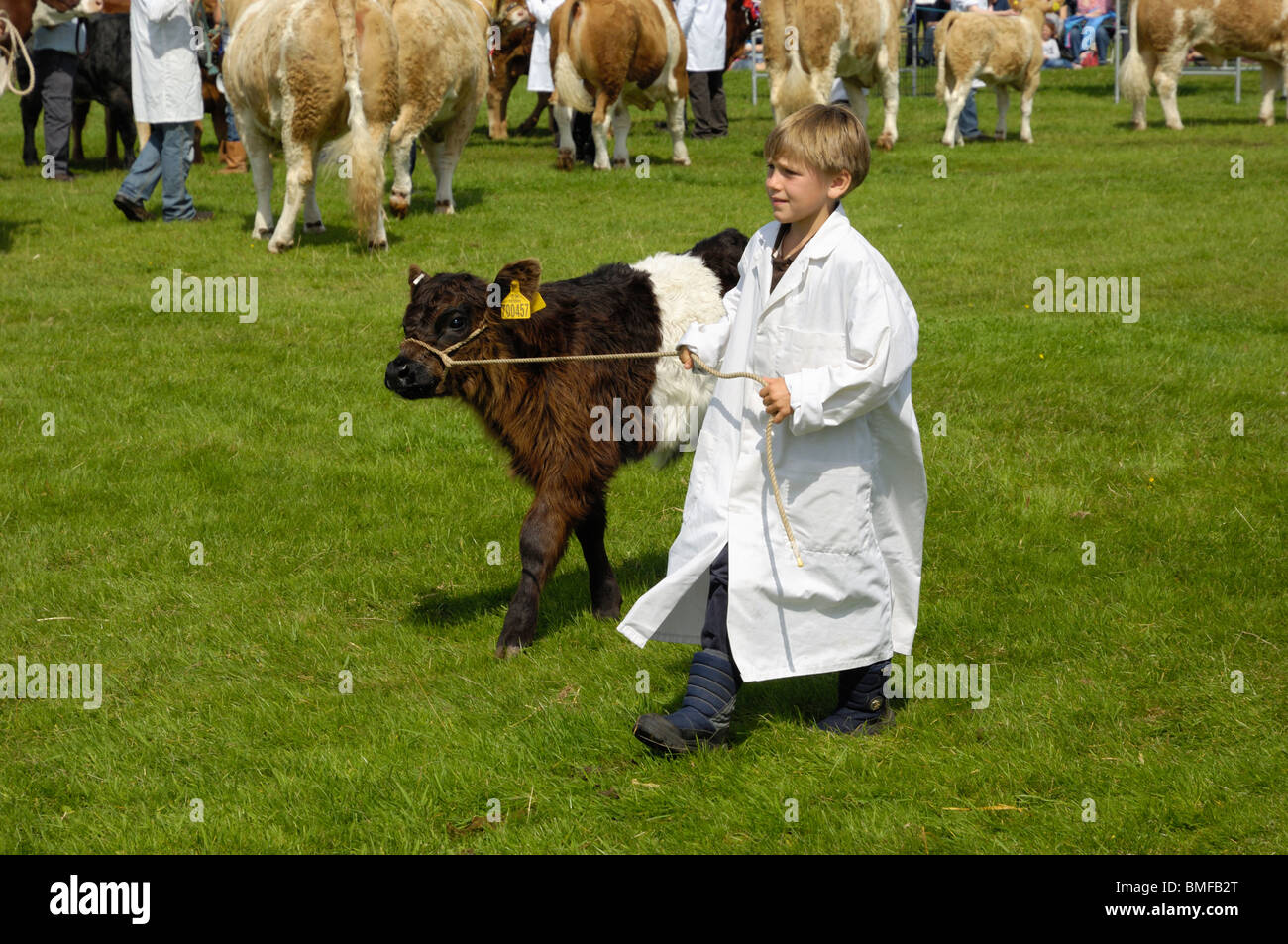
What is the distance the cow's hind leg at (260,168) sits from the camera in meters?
12.1

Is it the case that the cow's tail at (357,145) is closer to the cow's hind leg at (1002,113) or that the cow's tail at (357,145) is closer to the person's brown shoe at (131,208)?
the person's brown shoe at (131,208)

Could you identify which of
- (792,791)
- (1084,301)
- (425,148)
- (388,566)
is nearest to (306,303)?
(425,148)

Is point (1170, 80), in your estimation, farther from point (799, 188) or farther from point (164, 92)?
point (799, 188)

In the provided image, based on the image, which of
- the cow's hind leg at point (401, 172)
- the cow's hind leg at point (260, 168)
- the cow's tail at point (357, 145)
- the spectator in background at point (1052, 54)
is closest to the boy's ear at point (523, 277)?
the cow's tail at point (357, 145)

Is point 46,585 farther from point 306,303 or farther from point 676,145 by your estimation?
point 676,145

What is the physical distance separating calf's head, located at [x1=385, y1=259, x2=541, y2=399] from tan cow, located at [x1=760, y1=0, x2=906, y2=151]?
40.8ft

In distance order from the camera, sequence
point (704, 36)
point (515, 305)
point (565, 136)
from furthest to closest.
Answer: point (704, 36) < point (565, 136) < point (515, 305)

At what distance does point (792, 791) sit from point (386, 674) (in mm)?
1745

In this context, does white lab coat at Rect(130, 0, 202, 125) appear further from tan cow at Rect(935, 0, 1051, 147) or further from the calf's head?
tan cow at Rect(935, 0, 1051, 147)

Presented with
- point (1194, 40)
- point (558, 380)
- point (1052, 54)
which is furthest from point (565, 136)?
point (1052, 54)

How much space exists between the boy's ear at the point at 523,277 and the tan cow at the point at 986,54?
13954 mm

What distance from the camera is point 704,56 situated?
19.6 m

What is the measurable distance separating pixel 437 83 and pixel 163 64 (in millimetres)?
2472

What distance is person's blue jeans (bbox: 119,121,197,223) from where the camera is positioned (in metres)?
12.8
